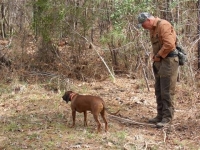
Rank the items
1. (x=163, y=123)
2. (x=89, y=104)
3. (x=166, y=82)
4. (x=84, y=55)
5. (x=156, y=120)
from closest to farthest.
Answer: (x=89, y=104), (x=166, y=82), (x=163, y=123), (x=156, y=120), (x=84, y=55)

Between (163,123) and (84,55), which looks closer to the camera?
(163,123)

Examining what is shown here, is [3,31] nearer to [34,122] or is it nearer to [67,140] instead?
[34,122]

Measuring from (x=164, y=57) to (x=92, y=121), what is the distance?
6.42 ft

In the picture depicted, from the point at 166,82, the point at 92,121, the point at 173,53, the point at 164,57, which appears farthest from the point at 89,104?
the point at 173,53

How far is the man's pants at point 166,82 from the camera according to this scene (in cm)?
696

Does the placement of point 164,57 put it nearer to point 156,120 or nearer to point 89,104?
point 156,120

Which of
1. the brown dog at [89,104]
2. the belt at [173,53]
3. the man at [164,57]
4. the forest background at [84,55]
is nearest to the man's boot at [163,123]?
the man at [164,57]

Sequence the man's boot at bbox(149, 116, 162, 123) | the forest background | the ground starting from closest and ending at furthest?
the ground → the man's boot at bbox(149, 116, 162, 123) → the forest background

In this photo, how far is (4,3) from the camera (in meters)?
15.2

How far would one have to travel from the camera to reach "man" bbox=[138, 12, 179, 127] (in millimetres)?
6801

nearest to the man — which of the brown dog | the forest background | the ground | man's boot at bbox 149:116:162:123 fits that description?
man's boot at bbox 149:116:162:123

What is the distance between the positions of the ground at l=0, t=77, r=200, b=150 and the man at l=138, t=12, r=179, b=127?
1.48 ft

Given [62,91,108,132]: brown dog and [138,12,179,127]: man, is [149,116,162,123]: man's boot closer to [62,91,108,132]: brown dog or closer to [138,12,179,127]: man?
[138,12,179,127]: man

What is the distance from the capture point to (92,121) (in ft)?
24.9
